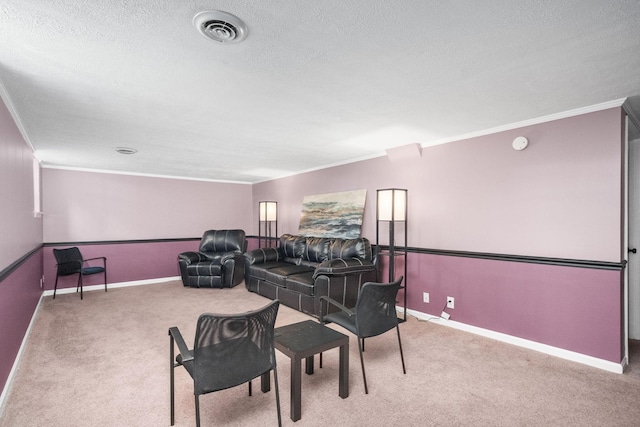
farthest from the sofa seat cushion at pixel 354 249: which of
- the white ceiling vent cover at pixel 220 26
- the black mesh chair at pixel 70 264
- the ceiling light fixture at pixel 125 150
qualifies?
the black mesh chair at pixel 70 264

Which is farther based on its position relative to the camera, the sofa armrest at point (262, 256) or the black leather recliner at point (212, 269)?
the black leather recliner at point (212, 269)

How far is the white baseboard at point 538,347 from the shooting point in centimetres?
266

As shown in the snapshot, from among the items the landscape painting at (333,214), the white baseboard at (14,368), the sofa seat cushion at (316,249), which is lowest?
the white baseboard at (14,368)

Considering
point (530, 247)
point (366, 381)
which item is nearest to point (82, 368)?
point (366, 381)

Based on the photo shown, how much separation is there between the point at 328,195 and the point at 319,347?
3577 millimetres

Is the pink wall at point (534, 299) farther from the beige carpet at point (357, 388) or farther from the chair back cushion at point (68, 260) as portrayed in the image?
the chair back cushion at point (68, 260)

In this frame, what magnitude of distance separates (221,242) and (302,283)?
281 centimetres

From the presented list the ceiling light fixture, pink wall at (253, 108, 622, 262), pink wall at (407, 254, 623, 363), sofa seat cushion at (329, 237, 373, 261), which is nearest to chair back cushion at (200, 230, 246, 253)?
the ceiling light fixture

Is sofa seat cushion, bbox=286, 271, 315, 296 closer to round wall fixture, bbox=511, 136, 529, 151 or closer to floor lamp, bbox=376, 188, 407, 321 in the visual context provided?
floor lamp, bbox=376, 188, 407, 321

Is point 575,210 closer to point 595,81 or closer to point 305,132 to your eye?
point 595,81

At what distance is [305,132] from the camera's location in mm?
3508

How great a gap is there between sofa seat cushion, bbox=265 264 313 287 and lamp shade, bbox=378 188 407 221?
1.49 metres

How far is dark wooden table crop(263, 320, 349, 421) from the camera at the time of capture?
1.97 metres

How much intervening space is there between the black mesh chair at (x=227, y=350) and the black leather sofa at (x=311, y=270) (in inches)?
82.9
